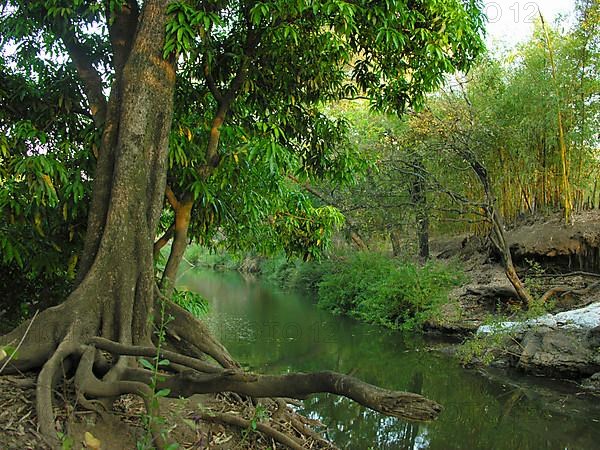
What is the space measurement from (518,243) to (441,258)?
485cm

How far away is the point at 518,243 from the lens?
13.0 m

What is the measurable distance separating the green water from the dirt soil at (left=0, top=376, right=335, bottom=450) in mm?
3033

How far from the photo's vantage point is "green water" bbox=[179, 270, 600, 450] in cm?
683

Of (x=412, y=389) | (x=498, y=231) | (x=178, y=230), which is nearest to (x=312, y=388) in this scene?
(x=178, y=230)

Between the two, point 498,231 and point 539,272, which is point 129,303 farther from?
point 539,272

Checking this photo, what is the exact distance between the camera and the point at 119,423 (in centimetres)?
337

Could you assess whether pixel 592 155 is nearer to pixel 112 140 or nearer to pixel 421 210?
pixel 421 210

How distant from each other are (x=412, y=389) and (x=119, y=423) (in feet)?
20.9

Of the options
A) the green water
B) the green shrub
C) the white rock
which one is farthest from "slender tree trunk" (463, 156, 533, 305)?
the green water

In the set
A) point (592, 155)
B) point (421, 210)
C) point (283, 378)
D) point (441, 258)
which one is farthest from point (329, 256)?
point (283, 378)

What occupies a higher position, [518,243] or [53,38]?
[53,38]

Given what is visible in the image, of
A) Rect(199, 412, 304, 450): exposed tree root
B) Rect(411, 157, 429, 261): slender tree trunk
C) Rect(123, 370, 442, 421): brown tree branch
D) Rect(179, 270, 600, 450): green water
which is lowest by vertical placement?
Rect(179, 270, 600, 450): green water

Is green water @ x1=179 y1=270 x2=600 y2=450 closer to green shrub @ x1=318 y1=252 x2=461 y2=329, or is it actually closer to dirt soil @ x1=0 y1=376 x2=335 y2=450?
green shrub @ x1=318 y1=252 x2=461 y2=329

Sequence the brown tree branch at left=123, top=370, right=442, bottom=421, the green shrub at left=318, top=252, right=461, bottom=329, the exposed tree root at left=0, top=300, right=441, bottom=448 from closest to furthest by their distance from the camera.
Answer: the brown tree branch at left=123, top=370, right=442, bottom=421 < the exposed tree root at left=0, top=300, right=441, bottom=448 < the green shrub at left=318, top=252, right=461, bottom=329
